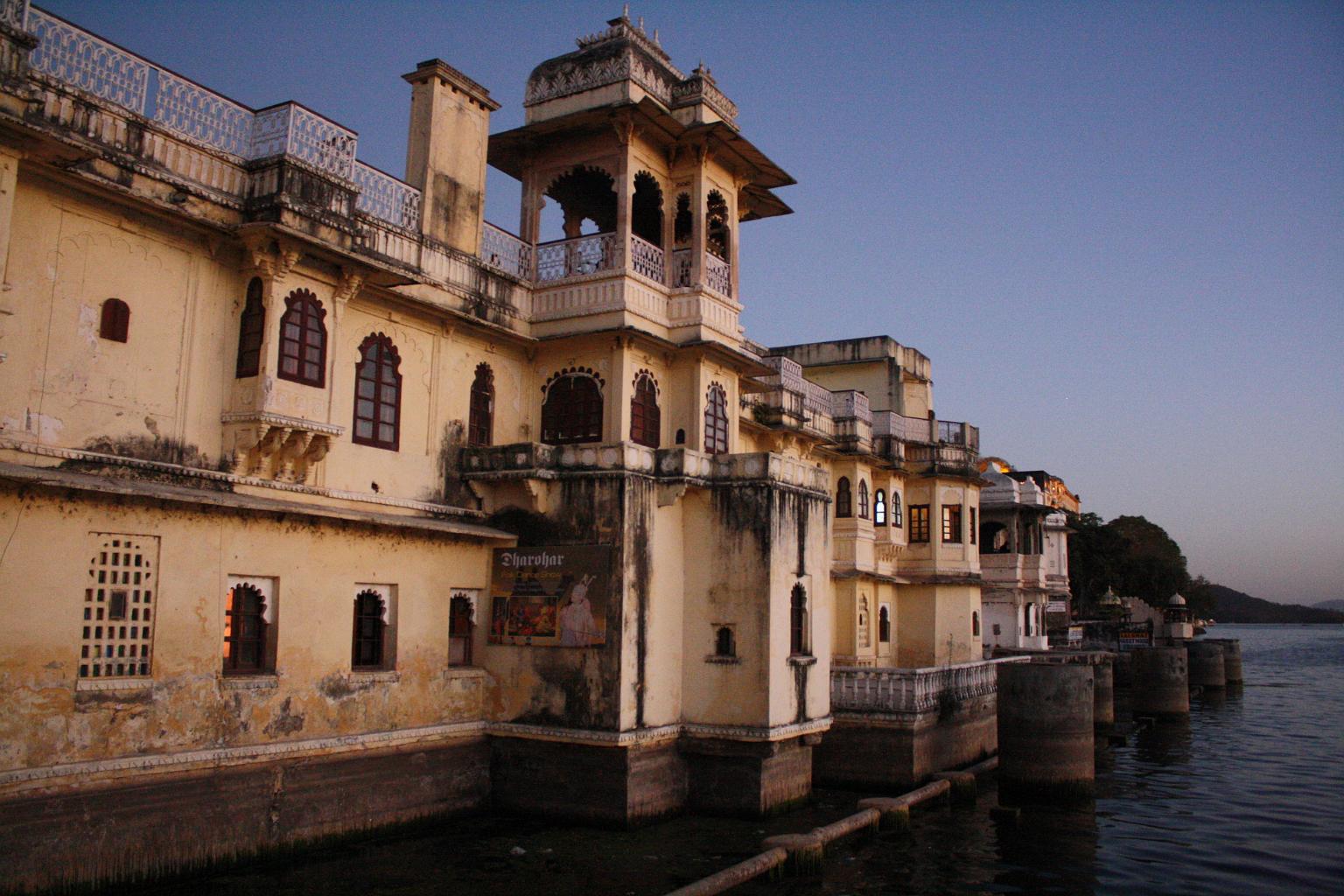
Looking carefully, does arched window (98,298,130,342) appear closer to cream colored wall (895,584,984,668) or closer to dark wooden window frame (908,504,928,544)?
cream colored wall (895,584,984,668)

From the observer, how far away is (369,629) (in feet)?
52.7

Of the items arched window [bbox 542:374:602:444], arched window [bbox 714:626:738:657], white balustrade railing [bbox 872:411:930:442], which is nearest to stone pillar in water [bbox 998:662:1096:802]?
arched window [bbox 714:626:738:657]

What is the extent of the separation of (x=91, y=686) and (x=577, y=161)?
12692 mm

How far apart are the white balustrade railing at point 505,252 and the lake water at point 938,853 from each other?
959 centimetres

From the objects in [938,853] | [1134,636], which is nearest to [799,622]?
[938,853]

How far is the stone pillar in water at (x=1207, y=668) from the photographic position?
5016cm

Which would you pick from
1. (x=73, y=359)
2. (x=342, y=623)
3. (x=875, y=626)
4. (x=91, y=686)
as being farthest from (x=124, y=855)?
(x=875, y=626)

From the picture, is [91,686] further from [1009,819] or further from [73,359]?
[1009,819]

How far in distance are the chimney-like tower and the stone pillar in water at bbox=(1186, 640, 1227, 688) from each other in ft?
145

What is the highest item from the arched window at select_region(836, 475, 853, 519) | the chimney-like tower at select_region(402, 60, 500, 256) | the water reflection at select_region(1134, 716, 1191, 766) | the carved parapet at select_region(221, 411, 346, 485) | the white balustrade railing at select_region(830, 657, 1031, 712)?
the chimney-like tower at select_region(402, 60, 500, 256)

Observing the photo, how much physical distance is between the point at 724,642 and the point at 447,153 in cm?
955

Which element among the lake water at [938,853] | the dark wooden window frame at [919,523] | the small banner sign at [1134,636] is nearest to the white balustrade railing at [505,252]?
the lake water at [938,853]

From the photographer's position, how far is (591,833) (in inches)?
630

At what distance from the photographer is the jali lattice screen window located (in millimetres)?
12062
